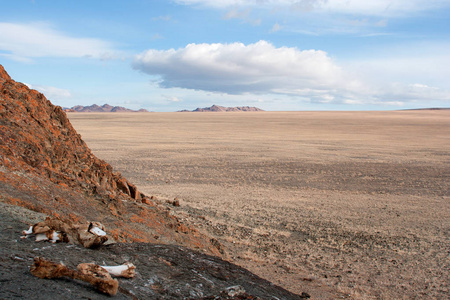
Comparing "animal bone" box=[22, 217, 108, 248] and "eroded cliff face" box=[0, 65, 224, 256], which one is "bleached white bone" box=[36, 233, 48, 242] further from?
"eroded cliff face" box=[0, 65, 224, 256]

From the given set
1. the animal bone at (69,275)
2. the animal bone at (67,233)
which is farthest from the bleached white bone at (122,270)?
the animal bone at (67,233)

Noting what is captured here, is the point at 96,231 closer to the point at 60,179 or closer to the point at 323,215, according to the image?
the point at 60,179

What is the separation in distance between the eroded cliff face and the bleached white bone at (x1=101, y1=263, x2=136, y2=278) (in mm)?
2264

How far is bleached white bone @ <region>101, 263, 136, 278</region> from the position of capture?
3408mm

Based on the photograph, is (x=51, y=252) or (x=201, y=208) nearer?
(x=51, y=252)

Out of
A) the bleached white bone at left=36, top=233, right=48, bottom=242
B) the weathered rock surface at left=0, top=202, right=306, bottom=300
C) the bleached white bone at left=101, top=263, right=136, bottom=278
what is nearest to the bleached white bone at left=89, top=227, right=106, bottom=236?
the weathered rock surface at left=0, top=202, right=306, bottom=300

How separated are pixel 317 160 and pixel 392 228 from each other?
12779 millimetres

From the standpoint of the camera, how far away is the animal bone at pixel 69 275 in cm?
294

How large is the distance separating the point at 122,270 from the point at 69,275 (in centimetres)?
52

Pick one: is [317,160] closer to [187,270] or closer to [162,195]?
[162,195]

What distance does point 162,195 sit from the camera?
1312 centimetres

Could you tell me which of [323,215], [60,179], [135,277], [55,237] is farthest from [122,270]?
[323,215]

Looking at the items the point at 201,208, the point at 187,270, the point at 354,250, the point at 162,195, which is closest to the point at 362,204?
the point at 354,250

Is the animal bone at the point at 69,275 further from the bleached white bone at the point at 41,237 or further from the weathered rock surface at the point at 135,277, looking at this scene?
the bleached white bone at the point at 41,237
